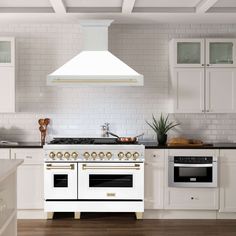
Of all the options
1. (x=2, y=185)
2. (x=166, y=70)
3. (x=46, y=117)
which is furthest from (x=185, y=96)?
(x=2, y=185)

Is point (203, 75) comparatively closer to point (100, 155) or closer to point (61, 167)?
point (100, 155)

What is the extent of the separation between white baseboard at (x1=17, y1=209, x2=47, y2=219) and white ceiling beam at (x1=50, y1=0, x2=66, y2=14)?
8.23 feet

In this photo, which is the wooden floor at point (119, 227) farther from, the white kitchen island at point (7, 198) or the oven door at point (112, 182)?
the white kitchen island at point (7, 198)

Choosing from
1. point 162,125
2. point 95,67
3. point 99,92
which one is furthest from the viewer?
point 99,92

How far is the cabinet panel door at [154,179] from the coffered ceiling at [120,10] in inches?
68.7

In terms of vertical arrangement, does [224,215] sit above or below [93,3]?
below

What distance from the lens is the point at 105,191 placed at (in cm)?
575

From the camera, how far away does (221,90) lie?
6.16m

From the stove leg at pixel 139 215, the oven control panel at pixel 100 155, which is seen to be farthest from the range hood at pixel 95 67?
the stove leg at pixel 139 215

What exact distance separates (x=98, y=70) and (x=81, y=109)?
0.78 m

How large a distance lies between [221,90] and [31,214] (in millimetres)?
2974

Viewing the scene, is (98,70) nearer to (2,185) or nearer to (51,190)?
(51,190)

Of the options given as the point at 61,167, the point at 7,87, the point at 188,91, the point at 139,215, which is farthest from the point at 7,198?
the point at 188,91

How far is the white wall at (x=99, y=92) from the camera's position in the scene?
6418 mm
